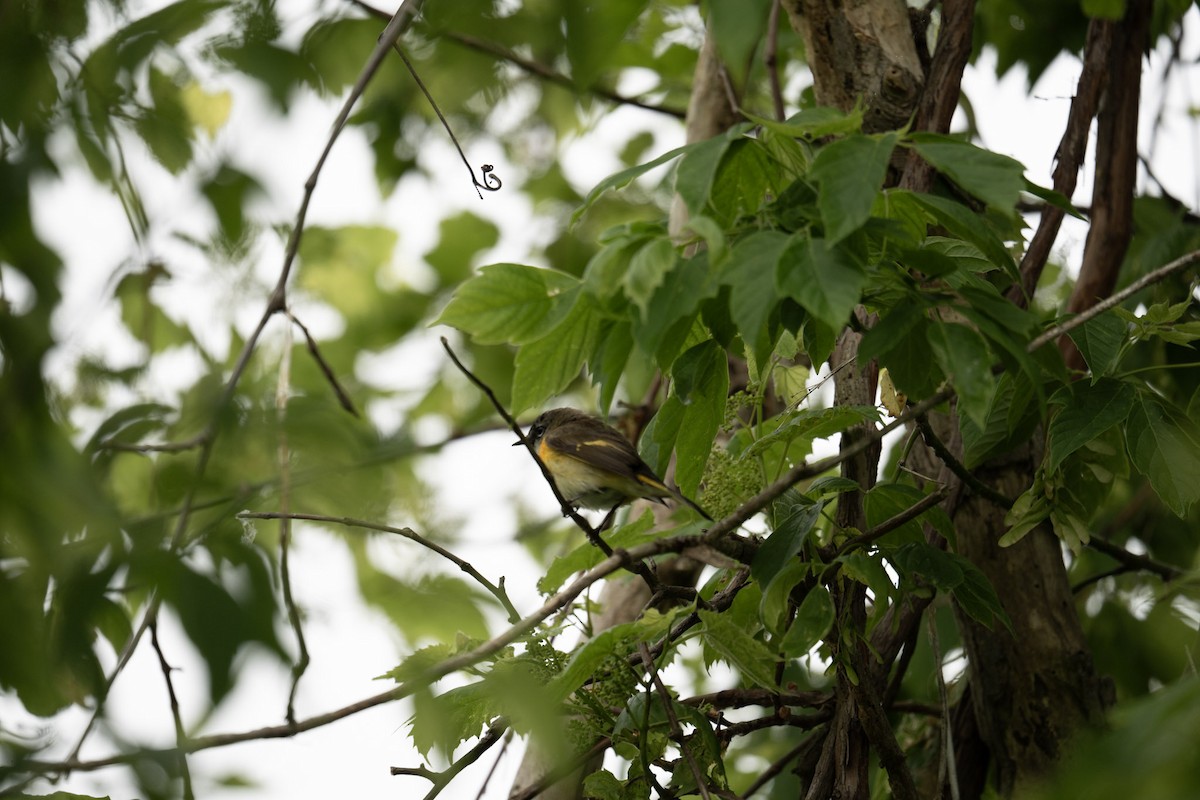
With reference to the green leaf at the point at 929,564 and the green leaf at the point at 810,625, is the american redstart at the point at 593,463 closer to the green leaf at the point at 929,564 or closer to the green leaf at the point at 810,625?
the green leaf at the point at 929,564

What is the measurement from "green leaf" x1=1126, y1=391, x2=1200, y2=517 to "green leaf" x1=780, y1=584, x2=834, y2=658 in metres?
0.86

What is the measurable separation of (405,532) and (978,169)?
4.64ft

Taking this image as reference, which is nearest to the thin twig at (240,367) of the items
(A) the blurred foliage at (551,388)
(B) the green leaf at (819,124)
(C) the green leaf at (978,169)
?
(A) the blurred foliage at (551,388)

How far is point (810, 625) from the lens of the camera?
2514 mm

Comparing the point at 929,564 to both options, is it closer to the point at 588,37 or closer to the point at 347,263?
the point at 588,37

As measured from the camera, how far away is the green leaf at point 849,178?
1.85m

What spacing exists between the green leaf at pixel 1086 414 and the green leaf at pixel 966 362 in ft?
2.28

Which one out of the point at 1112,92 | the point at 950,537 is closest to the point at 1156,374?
the point at 1112,92

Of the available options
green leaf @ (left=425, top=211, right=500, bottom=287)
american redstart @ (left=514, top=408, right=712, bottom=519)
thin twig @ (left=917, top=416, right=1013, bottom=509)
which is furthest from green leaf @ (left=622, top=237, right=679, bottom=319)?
green leaf @ (left=425, top=211, right=500, bottom=287)

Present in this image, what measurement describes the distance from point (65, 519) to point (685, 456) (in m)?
1.69

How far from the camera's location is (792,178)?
2.30 m

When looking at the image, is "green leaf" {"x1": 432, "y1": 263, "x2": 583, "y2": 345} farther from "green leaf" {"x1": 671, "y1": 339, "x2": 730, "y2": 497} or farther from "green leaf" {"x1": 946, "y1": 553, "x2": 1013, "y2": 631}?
"green leaf" {"x1": 946, "y1": 553, "x2": 1013, "y2": 631}

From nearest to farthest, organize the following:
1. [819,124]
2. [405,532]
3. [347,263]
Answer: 1. [819,124]
2. [405,532]
3. [347,263]

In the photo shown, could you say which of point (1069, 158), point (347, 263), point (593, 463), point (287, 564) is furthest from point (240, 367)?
point (347, 263)
